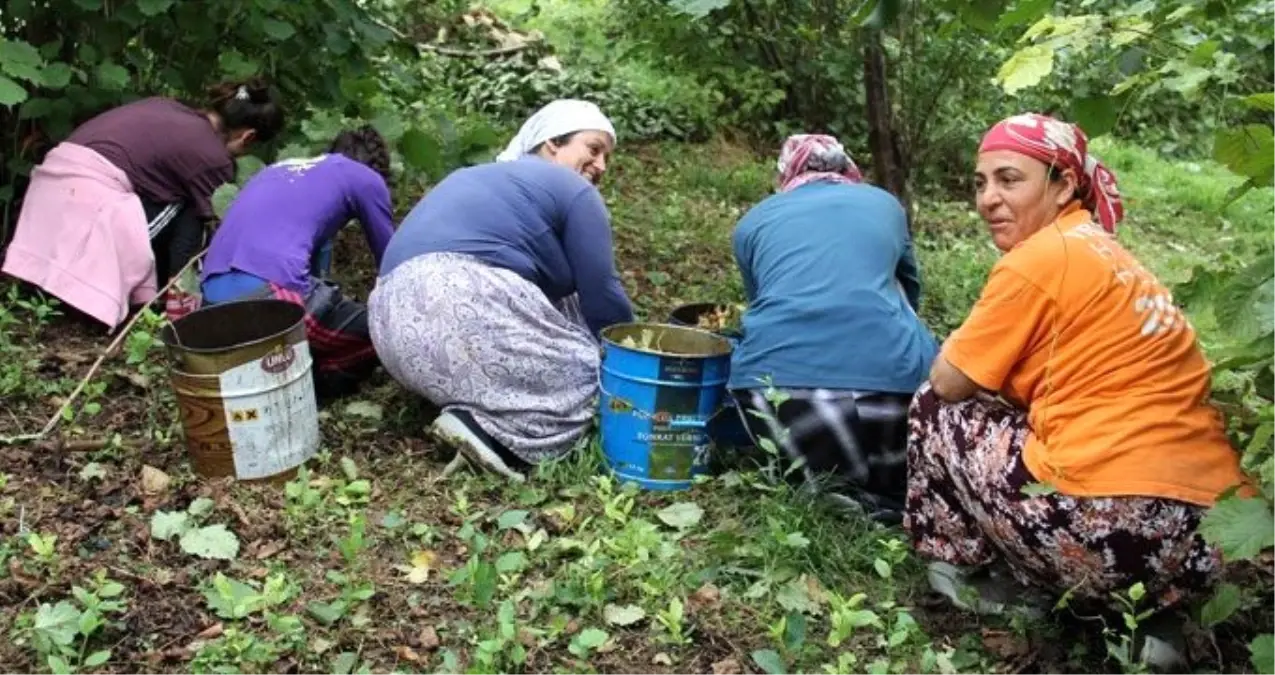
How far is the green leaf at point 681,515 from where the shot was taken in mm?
3408

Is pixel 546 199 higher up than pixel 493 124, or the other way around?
pixel 546 199

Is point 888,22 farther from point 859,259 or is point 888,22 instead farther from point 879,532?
point 879,532

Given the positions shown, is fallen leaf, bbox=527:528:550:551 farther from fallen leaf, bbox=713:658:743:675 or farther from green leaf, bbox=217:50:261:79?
green leaf, bbox=217:50:261:79

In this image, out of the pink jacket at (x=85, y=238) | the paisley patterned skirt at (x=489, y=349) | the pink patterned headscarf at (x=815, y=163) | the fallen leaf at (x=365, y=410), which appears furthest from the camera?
the pink jacket at (x=85, y=238)

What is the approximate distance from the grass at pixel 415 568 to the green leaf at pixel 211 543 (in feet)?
0.03

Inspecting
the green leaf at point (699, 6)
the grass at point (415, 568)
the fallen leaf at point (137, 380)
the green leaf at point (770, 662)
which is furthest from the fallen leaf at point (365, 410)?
the green leaf at point (699, 6)

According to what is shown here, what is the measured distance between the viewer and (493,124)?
8023 millimetres

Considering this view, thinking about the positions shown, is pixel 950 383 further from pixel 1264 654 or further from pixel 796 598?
pixel 1264 654

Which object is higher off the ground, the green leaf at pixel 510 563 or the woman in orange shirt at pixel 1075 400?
the woman in orange shirt at pixel 1075 400

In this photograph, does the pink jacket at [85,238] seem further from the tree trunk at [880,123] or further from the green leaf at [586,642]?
the tree trunk at [880,123]

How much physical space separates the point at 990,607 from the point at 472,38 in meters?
7.80

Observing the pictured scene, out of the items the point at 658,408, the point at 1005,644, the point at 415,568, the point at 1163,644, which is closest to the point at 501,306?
the point at 658,408

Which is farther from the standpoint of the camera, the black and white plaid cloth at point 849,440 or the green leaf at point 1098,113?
the black and white plaid cloth at point 849,440

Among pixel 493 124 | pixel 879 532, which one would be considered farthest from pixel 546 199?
pixel 493 124
